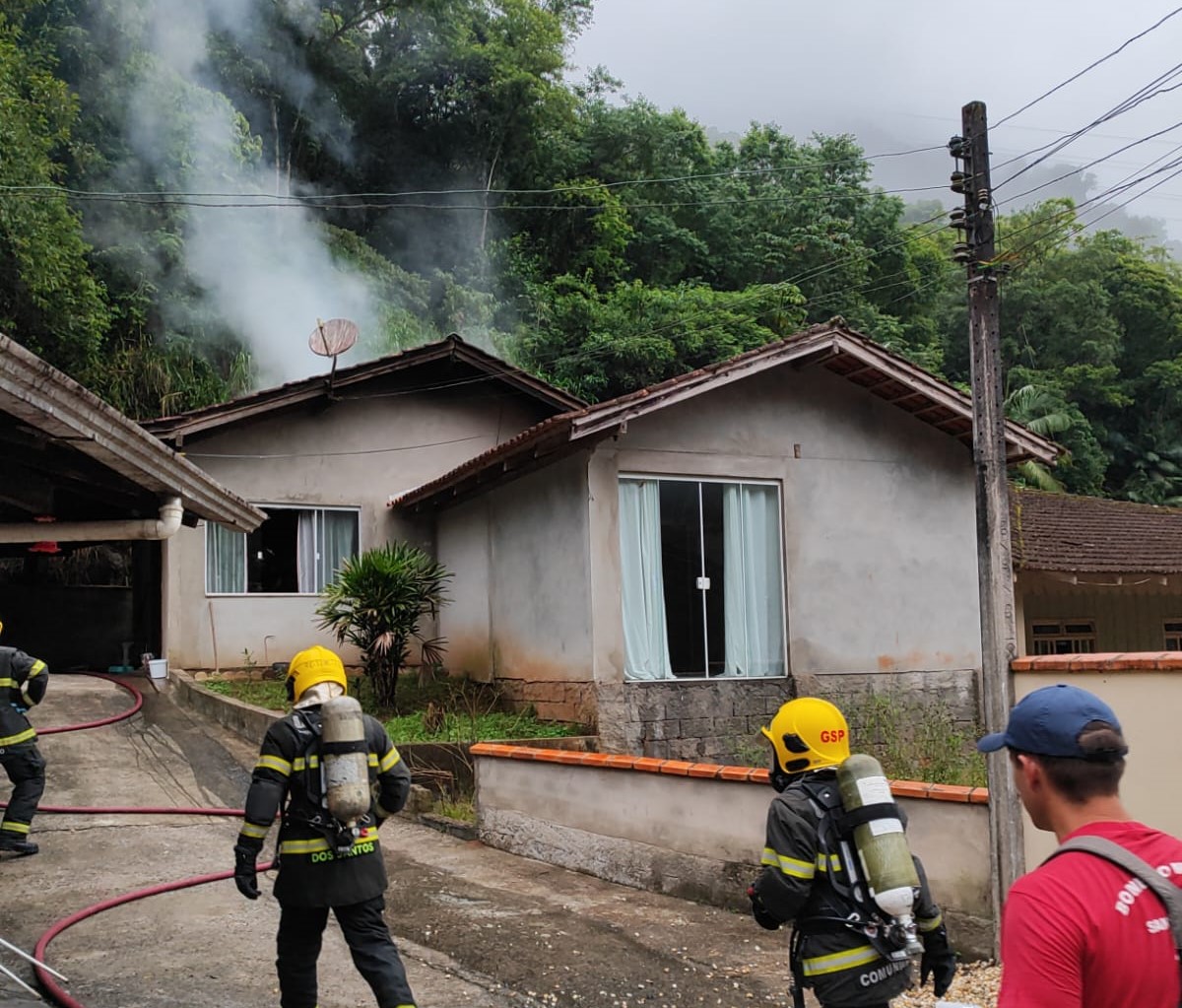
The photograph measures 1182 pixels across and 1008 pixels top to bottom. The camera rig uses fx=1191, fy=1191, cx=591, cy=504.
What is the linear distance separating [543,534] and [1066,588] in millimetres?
8831

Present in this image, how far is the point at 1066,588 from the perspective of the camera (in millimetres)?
17406

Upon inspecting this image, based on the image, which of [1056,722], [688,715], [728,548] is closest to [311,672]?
[1056,722]

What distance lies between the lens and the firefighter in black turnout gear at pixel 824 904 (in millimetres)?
3689

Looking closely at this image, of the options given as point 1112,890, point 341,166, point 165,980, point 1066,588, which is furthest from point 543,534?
point 341,166

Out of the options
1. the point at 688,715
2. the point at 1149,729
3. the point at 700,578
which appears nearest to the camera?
the point at 1149,729

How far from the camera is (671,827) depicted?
26.2ft

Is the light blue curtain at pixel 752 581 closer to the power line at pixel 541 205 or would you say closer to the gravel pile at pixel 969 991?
the gravel pile at pixel 969 991

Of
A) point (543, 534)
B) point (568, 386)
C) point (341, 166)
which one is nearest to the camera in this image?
point (543, 534)

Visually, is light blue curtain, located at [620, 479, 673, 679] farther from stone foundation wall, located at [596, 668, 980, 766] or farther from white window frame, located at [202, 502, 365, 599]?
white window frame, located at [202, 502, 365, 599]

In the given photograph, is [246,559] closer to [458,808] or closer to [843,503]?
→ [458,808]

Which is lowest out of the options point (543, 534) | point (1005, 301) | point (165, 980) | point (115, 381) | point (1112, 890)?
point (165, 980)

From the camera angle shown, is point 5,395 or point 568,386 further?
point 568,386

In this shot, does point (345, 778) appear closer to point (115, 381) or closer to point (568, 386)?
point (115, 381)

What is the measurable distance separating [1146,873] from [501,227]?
33.4 m
